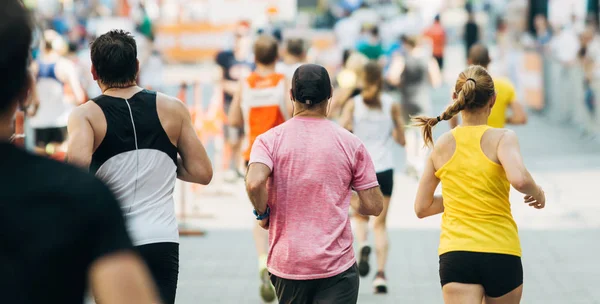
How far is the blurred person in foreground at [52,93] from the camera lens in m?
13.1

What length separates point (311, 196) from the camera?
4.69m

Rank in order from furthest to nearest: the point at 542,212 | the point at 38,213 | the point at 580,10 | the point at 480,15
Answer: the point at 480,15 < the point at 580,10 < the point at 542,212 < the point at 38,213

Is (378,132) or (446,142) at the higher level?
(446,142)

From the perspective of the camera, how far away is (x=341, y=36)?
1089 inches

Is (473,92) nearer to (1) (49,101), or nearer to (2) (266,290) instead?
(2) (266,290)

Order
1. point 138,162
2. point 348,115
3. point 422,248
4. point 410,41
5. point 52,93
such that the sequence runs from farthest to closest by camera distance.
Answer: point 410,41, point 52,93, point 422,248, point 348,115, point 138,162

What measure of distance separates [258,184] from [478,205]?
99 cm

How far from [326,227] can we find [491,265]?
0.74m

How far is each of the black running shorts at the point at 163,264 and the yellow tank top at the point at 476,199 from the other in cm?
121

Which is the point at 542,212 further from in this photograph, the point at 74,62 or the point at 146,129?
the point at 146,129

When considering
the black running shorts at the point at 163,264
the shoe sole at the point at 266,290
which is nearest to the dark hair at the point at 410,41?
the shoe sole at the point at 266,290

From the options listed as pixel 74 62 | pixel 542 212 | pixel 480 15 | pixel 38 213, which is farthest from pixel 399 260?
pixel 480 15

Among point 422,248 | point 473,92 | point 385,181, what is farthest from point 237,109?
point 473,92

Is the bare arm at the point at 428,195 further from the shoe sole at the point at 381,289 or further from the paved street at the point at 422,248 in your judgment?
the shoe sole at the point at 381,289
